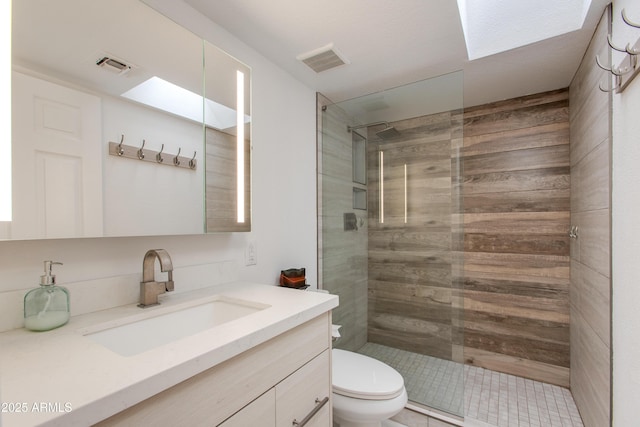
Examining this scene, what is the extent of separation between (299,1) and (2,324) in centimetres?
161

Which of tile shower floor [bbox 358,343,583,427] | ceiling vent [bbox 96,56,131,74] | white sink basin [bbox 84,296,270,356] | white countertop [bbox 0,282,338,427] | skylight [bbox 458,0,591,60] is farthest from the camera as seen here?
tile shower floor [bbox 358,343,583,427]

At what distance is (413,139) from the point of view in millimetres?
2201

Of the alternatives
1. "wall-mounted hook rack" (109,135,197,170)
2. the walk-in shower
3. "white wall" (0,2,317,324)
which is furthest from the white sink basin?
the walk-in shower

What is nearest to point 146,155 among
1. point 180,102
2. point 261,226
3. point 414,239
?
point 180,102

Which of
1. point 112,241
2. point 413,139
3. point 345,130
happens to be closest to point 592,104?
point 413,139

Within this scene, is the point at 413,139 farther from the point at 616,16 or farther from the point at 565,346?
the point at 565,346

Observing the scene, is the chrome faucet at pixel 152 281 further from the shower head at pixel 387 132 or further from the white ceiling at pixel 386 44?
the shower head at pixel 387 132

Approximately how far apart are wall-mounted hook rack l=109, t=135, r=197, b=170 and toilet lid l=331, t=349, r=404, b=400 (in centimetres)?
123

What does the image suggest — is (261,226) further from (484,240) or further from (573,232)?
(573,232)

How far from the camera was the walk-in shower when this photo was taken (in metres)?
2.07

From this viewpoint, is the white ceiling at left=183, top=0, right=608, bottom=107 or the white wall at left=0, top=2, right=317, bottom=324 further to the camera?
the white ceiling at left=183, top=0, right=608, bottom=107

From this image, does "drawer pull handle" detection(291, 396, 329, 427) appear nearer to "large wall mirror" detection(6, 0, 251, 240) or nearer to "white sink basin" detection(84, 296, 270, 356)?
"white sink basin" detection(84, 296, 270, 356)

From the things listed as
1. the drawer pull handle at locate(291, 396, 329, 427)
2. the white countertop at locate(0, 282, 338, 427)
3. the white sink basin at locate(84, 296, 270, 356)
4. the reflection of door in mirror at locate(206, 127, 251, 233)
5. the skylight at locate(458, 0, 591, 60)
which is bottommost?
the drawer pull handle at locate(291, 396, 329, 427)

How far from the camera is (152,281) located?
113 cm
